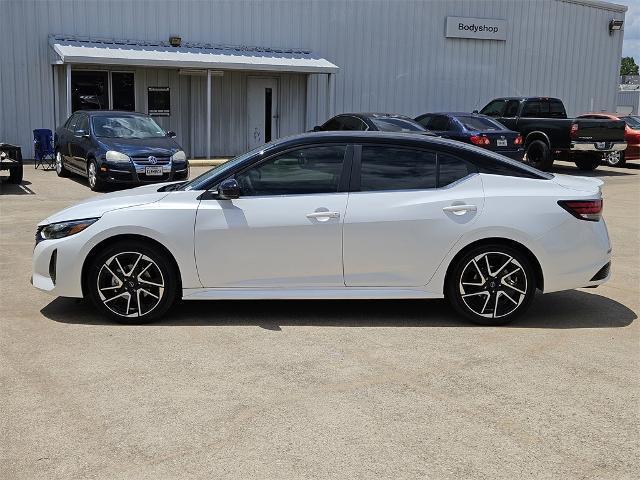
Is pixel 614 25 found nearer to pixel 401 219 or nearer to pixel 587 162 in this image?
pixel 587 162

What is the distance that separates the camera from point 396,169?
5719 mm

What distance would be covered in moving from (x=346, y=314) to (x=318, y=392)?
170cm

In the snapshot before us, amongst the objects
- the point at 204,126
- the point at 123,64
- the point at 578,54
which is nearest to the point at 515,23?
the point at 578,54

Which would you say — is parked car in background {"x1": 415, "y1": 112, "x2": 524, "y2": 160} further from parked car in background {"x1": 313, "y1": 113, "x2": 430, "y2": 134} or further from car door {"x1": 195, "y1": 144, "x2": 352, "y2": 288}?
car door {"x1": 195, "y1": 144, "x2": 352, "y2": 288}

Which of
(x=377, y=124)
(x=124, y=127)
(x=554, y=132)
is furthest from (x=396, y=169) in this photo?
(x=554, y=132)

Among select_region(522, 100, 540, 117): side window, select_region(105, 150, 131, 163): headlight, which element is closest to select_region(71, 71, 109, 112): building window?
select_region(105, 150, 131, 163): headlight

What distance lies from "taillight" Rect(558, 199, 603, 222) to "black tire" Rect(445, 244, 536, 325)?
0.50 m

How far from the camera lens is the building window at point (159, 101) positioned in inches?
862

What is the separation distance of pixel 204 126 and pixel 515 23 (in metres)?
12.5

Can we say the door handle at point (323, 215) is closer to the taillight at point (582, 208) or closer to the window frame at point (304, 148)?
the window frame at point (304, 148)

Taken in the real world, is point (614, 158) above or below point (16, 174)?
above

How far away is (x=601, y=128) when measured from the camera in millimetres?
18625

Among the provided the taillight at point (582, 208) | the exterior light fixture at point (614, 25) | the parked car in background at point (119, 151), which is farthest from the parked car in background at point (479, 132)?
the exterior light fixture at point (614, 25)

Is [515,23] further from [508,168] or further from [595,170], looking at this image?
[508,168]
